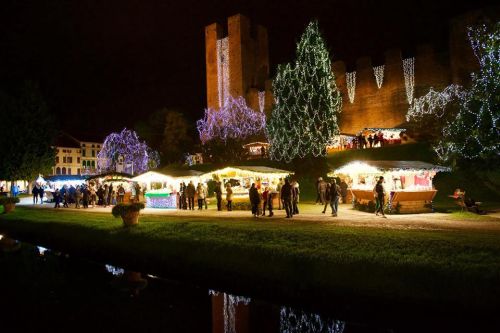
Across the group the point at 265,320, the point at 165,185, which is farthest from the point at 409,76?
the point at 265,320

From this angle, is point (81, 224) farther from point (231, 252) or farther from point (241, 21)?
point (241, 21)

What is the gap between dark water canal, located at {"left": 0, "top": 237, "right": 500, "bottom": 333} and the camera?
6.96 metres

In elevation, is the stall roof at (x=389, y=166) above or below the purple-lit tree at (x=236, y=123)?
below

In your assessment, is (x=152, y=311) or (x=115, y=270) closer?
(x=152, y=311)

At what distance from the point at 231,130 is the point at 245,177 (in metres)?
22.6

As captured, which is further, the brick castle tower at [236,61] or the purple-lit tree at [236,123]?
the brick castle tower at [236,61]

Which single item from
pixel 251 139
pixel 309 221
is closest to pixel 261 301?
pixel 309 221

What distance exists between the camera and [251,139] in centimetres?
4372

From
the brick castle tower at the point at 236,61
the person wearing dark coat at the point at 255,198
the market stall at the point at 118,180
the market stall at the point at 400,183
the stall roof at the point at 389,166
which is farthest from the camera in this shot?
the brick castle tower at the point at 236,61

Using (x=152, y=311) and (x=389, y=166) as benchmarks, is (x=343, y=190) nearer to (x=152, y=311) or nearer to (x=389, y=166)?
(x=389, y=166)

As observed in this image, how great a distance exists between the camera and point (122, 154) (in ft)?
147

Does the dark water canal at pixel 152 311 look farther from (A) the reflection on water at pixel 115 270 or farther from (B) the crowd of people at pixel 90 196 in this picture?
(B) the crowd of people at pixel 90 196

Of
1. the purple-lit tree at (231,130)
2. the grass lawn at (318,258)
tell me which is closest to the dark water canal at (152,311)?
the grass lawn at (318,258)

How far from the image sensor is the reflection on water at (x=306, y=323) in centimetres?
692
